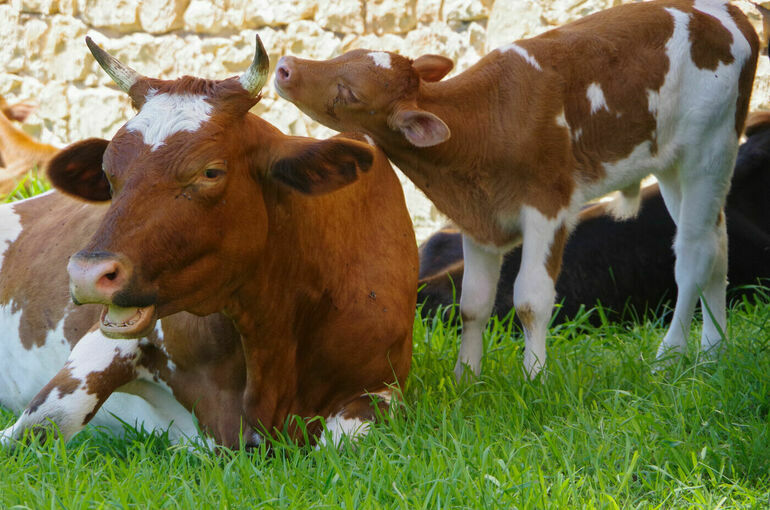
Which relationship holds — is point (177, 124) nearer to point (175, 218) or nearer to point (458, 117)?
point (175, 218)

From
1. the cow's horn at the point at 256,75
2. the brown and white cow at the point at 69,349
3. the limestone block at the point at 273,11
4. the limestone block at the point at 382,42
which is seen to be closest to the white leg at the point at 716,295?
the brown and white cow at the point at 69,349

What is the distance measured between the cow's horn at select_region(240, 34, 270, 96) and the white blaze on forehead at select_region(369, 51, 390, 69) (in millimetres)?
874

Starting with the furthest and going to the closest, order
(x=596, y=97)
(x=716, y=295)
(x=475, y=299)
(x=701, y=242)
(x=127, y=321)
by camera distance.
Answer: (x=716, y=295), (x=701, y=242), (x=475, y=299), (x=596, y=97), (x=127, y=321)

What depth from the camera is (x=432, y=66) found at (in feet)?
14.9

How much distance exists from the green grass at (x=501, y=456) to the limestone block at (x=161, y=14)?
7.24 m

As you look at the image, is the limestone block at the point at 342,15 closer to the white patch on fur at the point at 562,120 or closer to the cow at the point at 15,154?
the cow at the point at 15,154

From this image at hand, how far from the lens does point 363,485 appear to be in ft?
9.80

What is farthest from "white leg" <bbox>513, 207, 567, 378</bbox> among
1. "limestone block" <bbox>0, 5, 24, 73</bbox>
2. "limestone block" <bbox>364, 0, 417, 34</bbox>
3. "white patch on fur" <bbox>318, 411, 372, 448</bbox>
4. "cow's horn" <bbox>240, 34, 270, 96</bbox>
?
"limestone block" <bbox>0, 5, 24, 73</bbox>

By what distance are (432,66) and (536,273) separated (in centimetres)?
118

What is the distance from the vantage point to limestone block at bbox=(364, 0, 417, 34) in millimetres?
9773

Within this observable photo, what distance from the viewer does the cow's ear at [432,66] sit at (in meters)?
4.54

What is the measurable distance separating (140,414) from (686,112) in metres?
2.65

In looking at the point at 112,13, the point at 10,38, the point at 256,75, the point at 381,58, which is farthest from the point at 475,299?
the point at 10,38

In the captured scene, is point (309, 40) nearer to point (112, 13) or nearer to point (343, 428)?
point (112, 13)
